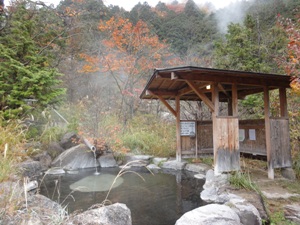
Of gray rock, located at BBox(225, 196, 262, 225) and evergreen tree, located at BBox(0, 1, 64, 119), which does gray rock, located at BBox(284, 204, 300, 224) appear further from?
evergreen tree, located at BBox(0, 1, 64, 119)

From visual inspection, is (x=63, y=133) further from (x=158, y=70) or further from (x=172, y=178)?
(x=158, y=70)

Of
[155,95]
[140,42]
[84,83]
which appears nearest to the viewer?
[155,95]

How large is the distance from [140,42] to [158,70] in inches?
293

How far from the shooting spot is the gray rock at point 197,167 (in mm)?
6517

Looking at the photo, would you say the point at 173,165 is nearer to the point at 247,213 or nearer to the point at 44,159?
the point at 247,213

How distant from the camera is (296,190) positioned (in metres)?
4.00

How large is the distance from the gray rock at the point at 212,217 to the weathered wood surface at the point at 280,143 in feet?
8.82

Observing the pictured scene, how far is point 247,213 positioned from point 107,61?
9912 millimetres

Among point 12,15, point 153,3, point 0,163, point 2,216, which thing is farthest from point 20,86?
point 153,3

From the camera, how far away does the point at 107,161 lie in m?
7.68

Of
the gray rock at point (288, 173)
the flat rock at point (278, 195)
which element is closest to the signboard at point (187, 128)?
the gray rock at point (288, 173)

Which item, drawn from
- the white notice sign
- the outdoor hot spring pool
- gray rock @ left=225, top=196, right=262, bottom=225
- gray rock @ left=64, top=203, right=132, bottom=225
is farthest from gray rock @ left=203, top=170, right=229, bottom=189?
gray rock @ left=64, top=203, right=132, bottom=225

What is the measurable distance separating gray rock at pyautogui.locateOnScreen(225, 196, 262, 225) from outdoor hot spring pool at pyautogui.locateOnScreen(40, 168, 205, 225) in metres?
0.99

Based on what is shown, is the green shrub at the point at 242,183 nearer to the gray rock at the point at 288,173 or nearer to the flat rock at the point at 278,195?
the flat rock at the point at 278,195
